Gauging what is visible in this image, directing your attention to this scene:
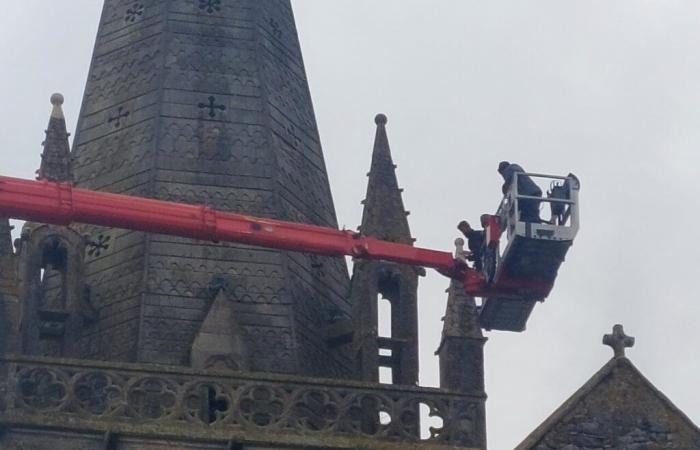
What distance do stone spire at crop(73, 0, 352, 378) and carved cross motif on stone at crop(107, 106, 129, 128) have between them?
1 centimetres

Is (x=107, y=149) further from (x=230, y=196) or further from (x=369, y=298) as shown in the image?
(x=369, y=298)

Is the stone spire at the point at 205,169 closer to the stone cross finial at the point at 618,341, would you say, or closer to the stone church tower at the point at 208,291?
the stone church tower at the point at 208,291

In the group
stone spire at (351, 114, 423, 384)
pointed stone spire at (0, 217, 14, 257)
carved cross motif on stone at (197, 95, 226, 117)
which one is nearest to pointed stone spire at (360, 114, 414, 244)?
stone spire at (351, 114, 423, 384)

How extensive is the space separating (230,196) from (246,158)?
663mm

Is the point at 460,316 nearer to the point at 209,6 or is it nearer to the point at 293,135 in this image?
the point at 293,135

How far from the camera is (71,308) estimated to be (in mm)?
31766

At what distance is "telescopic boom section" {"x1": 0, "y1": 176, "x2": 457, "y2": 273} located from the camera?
32.0 metres

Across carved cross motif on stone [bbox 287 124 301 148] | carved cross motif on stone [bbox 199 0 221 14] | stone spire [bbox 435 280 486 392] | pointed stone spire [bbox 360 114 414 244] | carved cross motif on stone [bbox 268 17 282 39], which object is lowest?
stone spire [bbox 435 280 486 392]

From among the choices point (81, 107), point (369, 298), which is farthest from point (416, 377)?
point (81, 107)

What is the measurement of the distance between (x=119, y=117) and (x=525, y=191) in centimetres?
574

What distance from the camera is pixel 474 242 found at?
33.3 meters

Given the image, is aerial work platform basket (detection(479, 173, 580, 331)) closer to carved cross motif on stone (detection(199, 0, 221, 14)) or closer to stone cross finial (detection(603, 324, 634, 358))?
stone cross finial (detection(603, 324, 634, 358))

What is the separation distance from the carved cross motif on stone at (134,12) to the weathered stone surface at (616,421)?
10.1 metres

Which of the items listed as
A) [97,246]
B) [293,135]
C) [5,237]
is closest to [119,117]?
[293,135]
